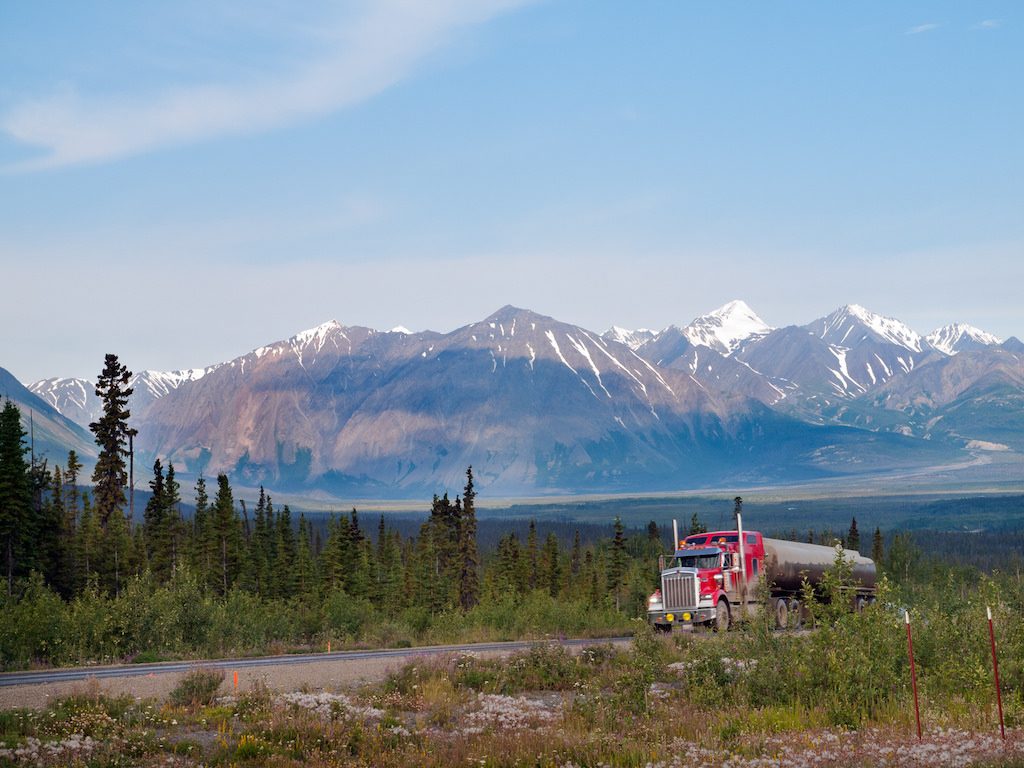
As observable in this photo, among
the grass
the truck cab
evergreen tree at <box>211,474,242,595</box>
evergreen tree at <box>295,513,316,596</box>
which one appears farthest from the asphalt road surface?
evergreen tree at <box>211,474,242,595</box>

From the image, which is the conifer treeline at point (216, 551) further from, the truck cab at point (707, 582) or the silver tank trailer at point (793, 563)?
the truck cab at point (707, 582)

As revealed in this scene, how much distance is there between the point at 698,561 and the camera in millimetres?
44000

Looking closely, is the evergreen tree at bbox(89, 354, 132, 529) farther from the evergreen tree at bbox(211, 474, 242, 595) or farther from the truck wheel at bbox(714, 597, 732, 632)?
the truck wheel at bbox(714, 597, 732, 632)

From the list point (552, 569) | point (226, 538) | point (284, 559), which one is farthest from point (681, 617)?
point (552, 569)

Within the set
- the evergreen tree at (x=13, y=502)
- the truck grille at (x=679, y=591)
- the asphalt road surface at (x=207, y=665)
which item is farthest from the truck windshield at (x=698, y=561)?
the evergreen tree at (x=13, y=502)

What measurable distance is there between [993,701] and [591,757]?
9.20 meters

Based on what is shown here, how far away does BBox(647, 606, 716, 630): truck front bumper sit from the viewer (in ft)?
139

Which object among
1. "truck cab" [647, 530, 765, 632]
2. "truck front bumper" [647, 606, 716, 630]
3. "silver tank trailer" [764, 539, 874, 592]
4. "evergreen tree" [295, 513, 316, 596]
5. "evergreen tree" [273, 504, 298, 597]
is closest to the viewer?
"truck front bumper" [647, 606, 716, 630]

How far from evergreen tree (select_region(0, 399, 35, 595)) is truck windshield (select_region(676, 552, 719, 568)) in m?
43.5

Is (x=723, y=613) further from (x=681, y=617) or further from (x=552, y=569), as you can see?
(x=552, y=569)

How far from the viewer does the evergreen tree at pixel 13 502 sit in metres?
70.4

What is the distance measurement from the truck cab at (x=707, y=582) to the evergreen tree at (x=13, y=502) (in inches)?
1705

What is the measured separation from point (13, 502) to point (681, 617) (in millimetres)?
46765

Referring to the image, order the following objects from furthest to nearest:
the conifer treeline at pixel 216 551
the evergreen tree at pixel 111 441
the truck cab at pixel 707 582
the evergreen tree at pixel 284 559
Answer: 1. the evergreen tree at pixel 284 559
2. the evergreen tree at pixel 111 441
3. the conifer treeline at pixel 216 551
4. the truck cab at pixel 707 582
